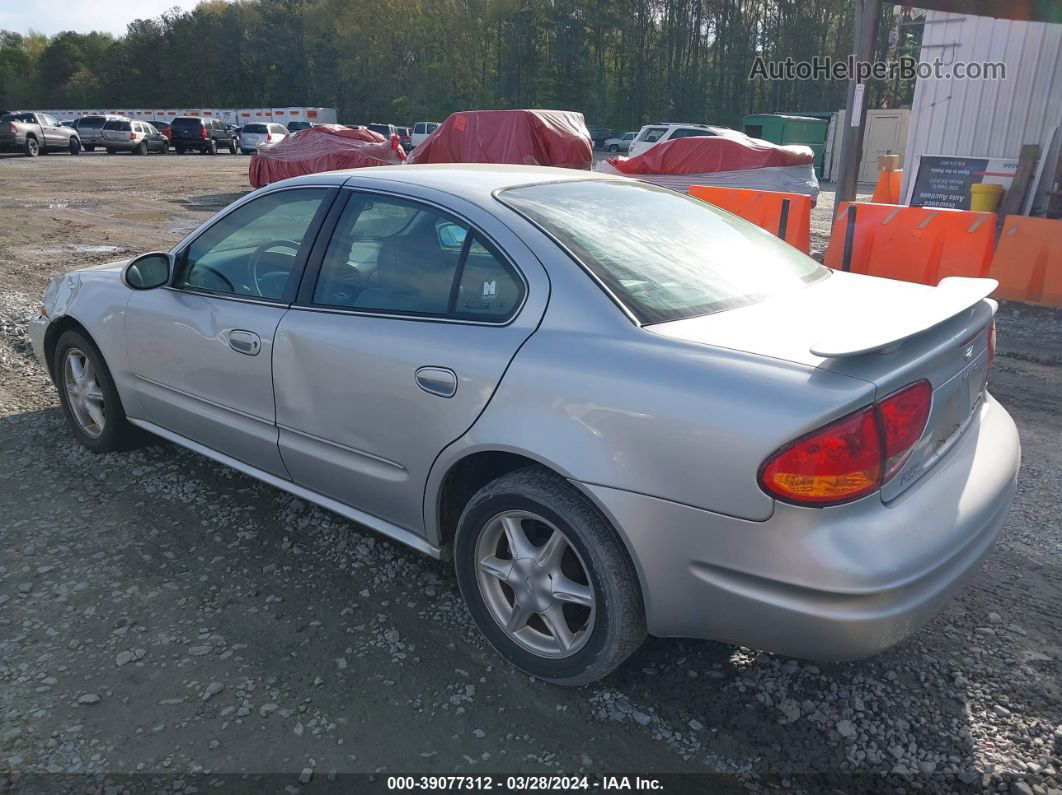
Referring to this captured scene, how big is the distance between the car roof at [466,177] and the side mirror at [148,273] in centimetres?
76

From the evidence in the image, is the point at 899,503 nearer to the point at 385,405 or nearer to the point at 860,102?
the point at 385,405

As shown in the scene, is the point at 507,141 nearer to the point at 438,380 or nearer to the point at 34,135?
the point at 438,380

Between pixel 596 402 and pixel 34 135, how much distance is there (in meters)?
35.5

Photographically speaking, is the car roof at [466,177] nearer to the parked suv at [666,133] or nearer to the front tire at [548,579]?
the front tire at [548,579]

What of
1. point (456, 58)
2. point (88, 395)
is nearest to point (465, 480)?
point (88, 395)

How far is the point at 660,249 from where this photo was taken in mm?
2795

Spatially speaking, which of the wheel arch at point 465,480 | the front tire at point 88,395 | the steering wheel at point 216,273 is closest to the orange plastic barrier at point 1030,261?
the wheel arch at point 465,480

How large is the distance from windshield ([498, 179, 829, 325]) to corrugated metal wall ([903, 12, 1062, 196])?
38.4ft

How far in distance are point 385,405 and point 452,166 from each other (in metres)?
1.27

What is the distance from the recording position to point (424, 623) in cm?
288

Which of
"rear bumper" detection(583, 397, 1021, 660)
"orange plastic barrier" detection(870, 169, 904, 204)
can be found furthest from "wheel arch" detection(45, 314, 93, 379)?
"orange plastic barrier" detection(870, 169, 904, 204)

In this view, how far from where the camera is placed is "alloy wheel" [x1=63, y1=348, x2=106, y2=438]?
416 centimetres

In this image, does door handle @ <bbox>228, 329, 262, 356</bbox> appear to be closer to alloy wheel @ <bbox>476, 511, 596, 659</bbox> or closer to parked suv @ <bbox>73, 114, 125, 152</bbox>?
alloy wheel @ <bbox>476, 511, 596, 659</bbox>

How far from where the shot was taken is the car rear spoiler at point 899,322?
80.5 inches
